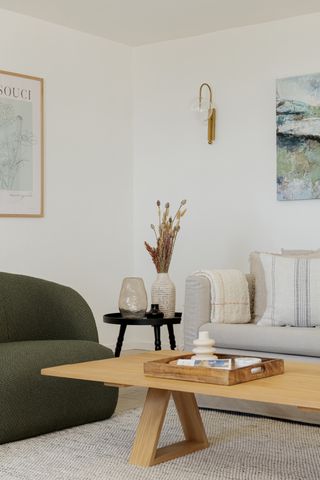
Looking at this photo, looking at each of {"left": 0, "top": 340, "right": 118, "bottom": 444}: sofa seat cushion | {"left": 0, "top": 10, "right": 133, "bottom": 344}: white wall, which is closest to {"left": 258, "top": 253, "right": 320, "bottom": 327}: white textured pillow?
{"left": 0, "top": 340, "right": 118, "bottom": 444}: sofa seat cushion

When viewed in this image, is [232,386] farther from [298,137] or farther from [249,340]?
[298,137]

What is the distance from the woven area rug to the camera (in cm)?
315

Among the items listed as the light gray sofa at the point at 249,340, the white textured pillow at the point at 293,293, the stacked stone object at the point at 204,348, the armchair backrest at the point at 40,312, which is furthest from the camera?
the white textured pillow at the point at 293,293

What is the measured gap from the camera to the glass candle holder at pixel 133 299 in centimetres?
496

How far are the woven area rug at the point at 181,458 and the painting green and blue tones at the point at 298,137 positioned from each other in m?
2.18

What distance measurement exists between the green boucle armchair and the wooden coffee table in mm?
430

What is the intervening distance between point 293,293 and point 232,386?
1698 millimetres

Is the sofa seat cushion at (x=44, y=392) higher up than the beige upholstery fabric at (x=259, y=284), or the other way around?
the beige upholstery fabric at (x=259, y=284)

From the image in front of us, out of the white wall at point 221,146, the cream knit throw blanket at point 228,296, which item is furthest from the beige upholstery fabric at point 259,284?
the white wall at point 221,146

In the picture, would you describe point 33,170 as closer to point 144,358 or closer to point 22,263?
point 22,263

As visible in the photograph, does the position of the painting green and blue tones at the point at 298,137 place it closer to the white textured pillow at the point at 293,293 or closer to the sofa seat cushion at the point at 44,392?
the white textured pillow at the point at 293,293

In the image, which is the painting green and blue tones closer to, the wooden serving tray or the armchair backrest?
the armchair backrest

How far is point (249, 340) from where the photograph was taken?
4242 mm

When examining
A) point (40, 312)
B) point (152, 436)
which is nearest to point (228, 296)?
point (40, 312)
